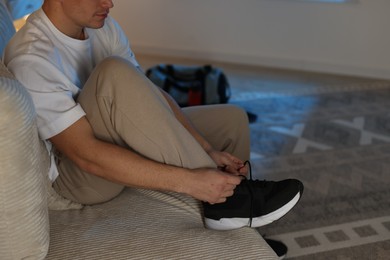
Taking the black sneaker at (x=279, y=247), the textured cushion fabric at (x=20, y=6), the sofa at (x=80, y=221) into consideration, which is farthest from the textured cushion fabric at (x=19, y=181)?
the textured cushion fabric at (x=20, y=6)

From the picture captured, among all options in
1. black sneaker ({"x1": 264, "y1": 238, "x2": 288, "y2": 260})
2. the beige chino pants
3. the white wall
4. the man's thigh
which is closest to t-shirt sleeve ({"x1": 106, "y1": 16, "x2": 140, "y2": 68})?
the man's thigh

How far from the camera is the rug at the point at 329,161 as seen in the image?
157cm

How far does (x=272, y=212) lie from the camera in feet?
3.59

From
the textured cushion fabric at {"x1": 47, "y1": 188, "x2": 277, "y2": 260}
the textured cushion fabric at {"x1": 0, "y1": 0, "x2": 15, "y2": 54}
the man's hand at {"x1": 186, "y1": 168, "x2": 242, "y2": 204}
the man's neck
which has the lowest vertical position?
the textured cushion fabric at {"x1": 47, "y1": 188, "x2": 277, "y2": 260}

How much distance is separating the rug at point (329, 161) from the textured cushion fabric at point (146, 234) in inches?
22.5

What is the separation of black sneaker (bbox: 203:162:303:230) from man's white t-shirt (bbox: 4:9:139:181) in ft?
1.29

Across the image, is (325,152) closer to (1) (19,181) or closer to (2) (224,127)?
(2) (224,127)

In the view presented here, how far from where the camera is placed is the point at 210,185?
1.05 meters

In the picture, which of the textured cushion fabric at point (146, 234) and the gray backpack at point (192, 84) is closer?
the textured cushion fabric at point (146, 234)

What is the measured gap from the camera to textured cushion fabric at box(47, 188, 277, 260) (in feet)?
3.07

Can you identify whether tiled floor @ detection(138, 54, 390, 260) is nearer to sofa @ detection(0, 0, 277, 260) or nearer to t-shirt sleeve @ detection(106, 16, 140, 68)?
sofa @ detection(0, 0, 277, 260)

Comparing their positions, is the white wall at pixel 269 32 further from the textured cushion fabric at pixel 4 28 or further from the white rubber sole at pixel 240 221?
the white rubber sole at pixel 240 221

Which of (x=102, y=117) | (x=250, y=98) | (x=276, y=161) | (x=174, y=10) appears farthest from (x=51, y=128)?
(x=174, y=10)

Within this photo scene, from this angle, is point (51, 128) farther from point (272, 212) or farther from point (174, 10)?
point (174, 10)
